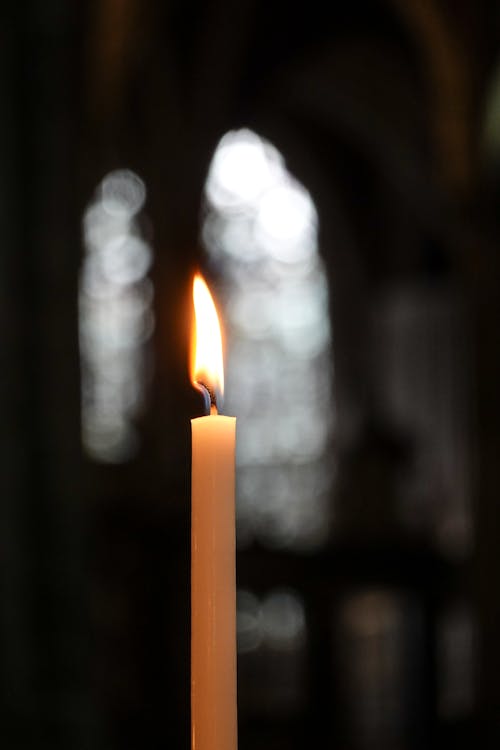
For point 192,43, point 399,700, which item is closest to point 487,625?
point 399,700

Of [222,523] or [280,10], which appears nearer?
[222,523]

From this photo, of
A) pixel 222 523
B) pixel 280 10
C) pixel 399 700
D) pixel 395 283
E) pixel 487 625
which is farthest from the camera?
pixel 395 283

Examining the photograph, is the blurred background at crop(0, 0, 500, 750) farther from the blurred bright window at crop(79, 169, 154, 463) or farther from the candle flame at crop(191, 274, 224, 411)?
the candle flame at crop(191, 274, 224, 411)

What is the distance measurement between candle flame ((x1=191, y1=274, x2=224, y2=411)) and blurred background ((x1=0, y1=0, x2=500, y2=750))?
5.85 feet

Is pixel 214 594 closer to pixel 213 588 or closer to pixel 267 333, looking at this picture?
pixel 213 588

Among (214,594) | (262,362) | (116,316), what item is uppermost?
(116,316)

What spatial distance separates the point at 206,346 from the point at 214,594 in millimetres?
102

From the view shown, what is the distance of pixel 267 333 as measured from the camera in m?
3.26

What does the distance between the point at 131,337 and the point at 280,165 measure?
831mm

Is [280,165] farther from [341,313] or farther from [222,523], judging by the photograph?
[222,523]

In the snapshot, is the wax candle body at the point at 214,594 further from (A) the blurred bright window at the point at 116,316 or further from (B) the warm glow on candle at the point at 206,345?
(A) the blurred bright window at the point at 116,316

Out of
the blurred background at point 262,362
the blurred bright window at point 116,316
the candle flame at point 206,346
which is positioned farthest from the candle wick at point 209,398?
the blurred bright window at point 116,316

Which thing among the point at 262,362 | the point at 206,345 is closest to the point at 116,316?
the point at 262,362

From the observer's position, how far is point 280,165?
3430mm
